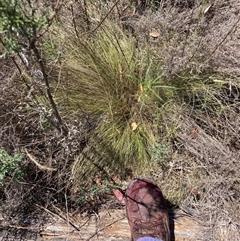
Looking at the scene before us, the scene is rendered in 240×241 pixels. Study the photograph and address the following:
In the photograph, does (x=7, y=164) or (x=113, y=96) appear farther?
(x=113, y=96)

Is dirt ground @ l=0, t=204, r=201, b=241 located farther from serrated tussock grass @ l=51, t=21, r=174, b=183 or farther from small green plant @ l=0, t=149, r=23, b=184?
small green plant @ l=0, t=149, r=23, b=184

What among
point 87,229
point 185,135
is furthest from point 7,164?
point 185,135

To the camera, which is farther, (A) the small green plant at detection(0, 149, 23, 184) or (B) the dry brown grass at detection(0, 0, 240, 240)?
(B) the dry brown grass at detection(0, 0, 240, 240)

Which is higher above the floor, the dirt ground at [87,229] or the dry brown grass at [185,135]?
the dry brown grass at [185,135]

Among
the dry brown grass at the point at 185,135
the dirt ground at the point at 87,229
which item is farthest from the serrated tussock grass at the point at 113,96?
the dirt ground at the point at 87,229

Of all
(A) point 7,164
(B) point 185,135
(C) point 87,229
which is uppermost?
(A) point 7,164

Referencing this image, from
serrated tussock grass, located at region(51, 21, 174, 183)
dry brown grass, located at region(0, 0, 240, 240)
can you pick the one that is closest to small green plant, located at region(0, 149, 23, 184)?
dry brown grass, located at region(0, 0, 240, 240)

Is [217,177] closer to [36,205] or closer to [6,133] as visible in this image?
[36,205]

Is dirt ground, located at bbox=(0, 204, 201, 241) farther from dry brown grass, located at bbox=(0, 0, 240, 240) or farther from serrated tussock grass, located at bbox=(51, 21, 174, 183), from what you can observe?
serrated tussock grass, located at bbox=(51, 21, 174, 183)

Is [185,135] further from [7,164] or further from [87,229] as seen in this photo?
[7,164]

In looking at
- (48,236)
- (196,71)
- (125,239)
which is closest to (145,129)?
(196,71)

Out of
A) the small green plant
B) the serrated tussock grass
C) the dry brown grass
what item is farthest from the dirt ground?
the small green plant

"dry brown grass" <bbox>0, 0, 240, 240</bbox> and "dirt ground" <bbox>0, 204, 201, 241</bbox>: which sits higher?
"dry brown grass" <bbox>0, 0, 240, 240</bbox>

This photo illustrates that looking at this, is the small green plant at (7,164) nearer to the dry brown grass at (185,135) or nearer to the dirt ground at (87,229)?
the dry brown grass at (185,135)
